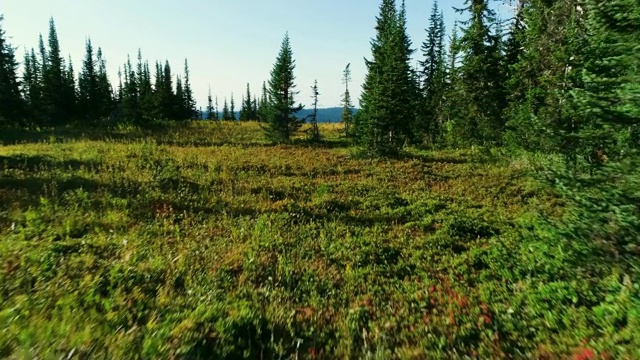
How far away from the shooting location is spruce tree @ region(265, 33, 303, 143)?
1441 inches

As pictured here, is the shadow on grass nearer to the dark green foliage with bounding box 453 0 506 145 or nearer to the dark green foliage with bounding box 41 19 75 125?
the dark green foliage with bounding box 453 0 506 145

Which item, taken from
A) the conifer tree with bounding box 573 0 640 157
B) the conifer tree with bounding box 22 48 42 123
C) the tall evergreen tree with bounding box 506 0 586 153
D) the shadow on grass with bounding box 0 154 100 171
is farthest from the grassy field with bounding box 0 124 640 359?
the conifer tree with bounding box 22 48 42 123

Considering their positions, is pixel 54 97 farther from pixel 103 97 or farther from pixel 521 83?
pixel 521 83

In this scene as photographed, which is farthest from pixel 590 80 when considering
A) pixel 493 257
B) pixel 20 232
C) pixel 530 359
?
pixel 20 232

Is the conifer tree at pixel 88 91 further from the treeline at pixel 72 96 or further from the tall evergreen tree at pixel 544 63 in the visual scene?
the tall evergreen tree at pixel 544 63

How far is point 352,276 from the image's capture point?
7.33 meters

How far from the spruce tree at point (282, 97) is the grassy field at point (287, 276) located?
2278 cm

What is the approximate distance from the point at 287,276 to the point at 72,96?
5803 centimetres

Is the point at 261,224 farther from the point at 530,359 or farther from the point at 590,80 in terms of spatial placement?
the point at 590,80

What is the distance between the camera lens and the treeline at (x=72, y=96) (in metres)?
37.2

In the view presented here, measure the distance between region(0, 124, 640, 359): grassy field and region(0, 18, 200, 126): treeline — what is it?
2975 cm

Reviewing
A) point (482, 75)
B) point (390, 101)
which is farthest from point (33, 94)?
point (482, 75)

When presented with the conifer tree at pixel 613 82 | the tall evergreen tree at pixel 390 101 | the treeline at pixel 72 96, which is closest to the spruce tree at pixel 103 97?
the treeline at pixel 72 96

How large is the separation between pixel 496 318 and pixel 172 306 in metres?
5.20
